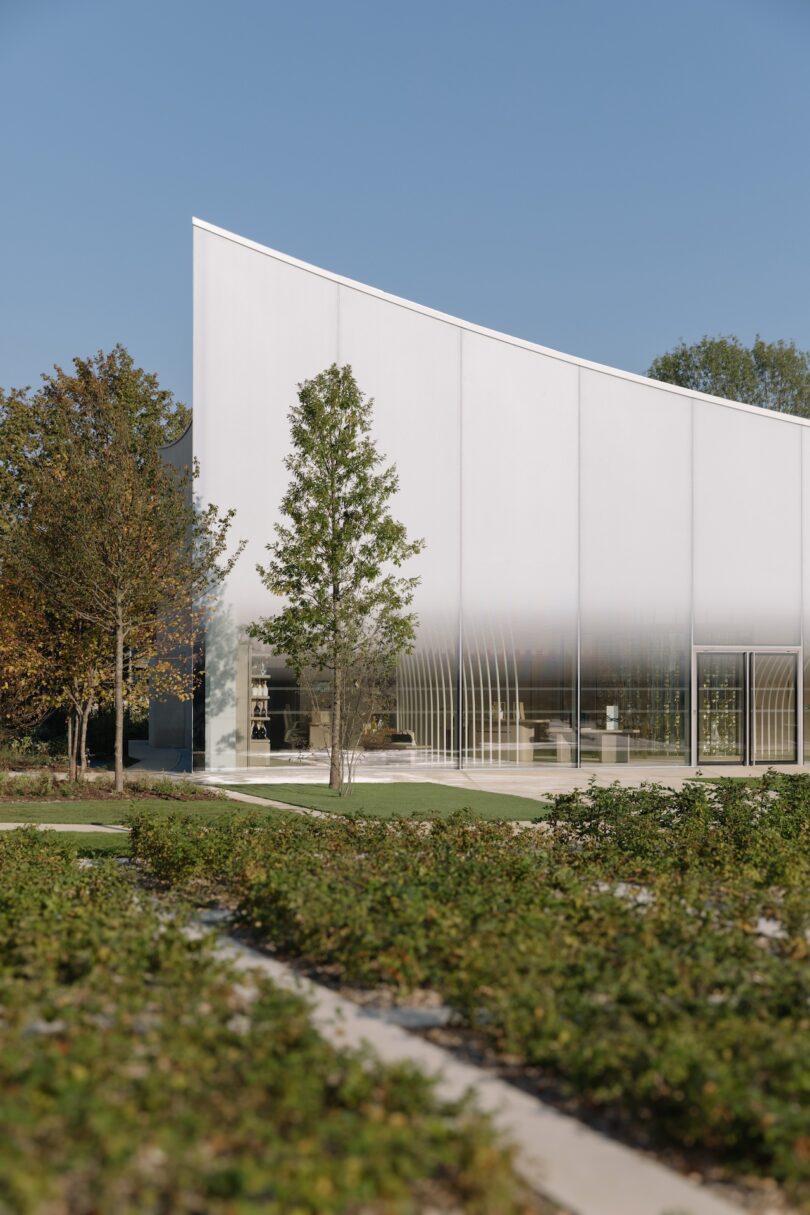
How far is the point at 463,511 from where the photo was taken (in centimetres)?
2533

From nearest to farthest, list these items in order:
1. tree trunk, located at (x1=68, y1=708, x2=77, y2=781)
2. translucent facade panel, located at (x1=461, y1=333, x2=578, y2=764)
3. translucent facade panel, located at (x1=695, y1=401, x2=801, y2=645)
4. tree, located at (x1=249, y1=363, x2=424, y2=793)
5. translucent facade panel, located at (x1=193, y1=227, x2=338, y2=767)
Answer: tree, located at (x1=249, y1=363, x2=424, y2=793), tree trunk, located at (x1=68, y1=708, x2=77, y2=781), translucent facade panel, located at (x1=193, y1=227, x2=338, y2=767), translucent facade panel, located at (x1=461, y1=333, x2=578, y2=764), translucent facade panel, located at (x1=695, y1=401, x2=801, y2=645)

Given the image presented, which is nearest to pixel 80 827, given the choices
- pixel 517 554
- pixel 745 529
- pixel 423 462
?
pixel 423 462

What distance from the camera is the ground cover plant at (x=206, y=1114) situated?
3.78m

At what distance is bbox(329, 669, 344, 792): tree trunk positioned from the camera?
2009 cm

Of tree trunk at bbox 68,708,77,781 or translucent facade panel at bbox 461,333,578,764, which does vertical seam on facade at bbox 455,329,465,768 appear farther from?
tree trunk at bbox 68,708,77,781

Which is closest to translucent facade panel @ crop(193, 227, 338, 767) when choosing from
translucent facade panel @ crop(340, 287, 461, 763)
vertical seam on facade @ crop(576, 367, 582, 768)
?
translucent facade panel @ crop(340, 287, 461, 763)

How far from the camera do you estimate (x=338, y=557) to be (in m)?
19.6

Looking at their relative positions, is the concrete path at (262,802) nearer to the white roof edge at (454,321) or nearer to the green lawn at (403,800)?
the green lawn at (403,800)

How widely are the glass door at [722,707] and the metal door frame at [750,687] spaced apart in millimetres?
51

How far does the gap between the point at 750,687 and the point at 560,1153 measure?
24.1 metres

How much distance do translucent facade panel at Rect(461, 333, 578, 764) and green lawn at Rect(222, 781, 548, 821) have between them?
4033 millimetres

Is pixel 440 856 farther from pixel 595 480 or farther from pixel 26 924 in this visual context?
pixel 595 480

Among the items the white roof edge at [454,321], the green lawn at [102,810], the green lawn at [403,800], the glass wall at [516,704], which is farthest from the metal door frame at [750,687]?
the green lawn at [102,810]

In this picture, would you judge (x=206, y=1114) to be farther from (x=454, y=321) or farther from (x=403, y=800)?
(x=454, y=321)
